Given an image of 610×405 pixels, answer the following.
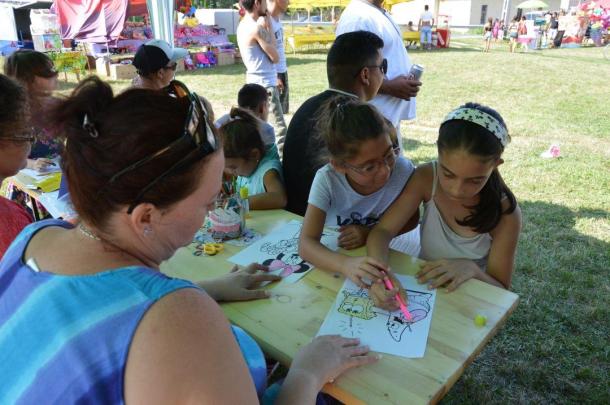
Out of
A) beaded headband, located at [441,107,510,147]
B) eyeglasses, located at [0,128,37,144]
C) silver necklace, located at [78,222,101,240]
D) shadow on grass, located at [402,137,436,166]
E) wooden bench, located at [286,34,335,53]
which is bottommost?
shadow on grass, located at [402,137,436,166]

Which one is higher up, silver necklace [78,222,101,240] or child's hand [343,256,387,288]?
silver necklace [78,222,101,240]

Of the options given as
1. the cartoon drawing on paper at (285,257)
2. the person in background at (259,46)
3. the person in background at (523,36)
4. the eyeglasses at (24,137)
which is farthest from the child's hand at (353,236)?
the person in background at (523,36)

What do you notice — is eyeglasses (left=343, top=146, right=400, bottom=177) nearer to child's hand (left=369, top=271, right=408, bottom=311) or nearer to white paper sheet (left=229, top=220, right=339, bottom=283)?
white paper sheet (left=229, top=220, right=339, bottom=283)

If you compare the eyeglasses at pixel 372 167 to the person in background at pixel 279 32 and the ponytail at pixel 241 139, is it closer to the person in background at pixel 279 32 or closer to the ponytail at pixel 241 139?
the ponytail at pixel 241 139

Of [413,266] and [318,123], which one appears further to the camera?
[318,123]

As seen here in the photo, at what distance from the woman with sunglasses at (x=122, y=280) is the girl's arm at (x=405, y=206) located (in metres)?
0.99

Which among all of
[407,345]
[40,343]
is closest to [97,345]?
[40,343]

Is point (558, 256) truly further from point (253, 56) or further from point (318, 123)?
point (253, 56)

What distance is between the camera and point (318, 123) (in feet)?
7.06

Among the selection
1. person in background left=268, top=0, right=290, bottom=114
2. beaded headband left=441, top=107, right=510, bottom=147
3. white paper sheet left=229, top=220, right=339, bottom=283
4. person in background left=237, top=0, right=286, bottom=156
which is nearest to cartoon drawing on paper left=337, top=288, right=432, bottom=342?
white paper sheet left=229, top=220, right=339, bottom=283

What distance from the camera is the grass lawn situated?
221cm

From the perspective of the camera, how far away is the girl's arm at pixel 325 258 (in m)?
1.47

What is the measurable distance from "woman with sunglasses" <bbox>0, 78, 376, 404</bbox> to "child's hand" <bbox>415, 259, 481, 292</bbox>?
843mm

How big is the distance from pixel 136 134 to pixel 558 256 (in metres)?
3.27
